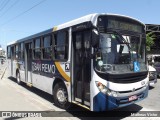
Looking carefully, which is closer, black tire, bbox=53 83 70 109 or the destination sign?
the destination sign

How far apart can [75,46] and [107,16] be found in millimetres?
1408

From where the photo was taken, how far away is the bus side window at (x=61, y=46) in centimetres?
794

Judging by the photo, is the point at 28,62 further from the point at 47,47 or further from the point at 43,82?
the point at 47,47

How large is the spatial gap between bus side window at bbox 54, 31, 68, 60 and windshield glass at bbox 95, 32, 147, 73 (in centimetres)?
173

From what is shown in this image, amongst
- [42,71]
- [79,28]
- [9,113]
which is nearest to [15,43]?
[42,71]

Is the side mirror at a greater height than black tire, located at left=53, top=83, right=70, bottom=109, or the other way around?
the side mirror

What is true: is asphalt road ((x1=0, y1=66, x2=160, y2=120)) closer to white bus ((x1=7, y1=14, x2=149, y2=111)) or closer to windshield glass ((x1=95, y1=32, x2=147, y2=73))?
white bus ((x1=7, y1=14, x2=149, y2=111))

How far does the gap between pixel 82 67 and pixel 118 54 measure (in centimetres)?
110

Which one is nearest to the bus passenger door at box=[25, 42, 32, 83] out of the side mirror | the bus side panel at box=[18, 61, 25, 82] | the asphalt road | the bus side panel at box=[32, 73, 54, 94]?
the bus side panel at box=[18, 61, 25, 82]

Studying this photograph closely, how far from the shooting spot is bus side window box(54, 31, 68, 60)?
7941 mm

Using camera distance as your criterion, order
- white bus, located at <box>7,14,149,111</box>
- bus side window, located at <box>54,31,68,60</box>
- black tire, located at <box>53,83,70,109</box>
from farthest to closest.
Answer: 1. black tire, located at <box>53,83,70,109</box>
2. bus side window, located at <box>54,31,68,60</box>
3. white bus, located at <box>7,14,149,111</box>

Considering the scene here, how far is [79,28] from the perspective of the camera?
23.4 feet

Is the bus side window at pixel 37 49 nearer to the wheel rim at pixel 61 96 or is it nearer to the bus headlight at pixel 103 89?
the wheel rim at pixel 61 96

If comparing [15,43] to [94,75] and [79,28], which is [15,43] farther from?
[94,75]
